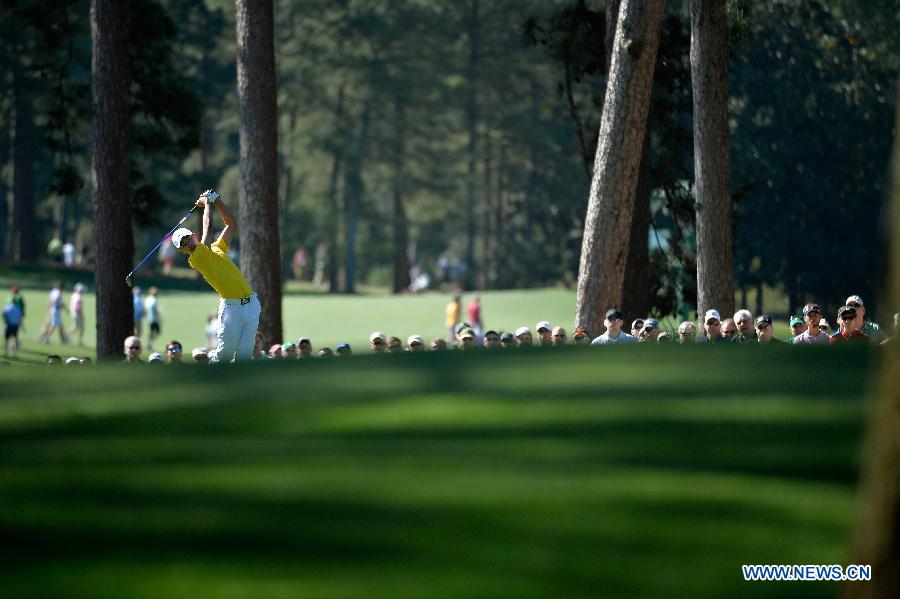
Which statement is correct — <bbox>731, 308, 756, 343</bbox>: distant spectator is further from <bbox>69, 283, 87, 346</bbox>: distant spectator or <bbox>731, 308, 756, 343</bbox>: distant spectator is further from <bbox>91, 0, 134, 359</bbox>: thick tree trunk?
<bbox>69, 283, 87, 346</bbox>: distant spectator

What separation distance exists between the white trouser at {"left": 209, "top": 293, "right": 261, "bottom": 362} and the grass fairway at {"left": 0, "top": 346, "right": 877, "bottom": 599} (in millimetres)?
5502

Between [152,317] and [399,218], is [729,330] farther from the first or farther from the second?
[399,218]

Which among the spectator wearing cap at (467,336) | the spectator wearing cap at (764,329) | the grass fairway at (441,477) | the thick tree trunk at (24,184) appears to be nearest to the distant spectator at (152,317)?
the thick tree trunk at (24,184)

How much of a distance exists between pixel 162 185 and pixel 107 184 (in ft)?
153

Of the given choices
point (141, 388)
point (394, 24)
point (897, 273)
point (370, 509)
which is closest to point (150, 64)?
point (141, 388)

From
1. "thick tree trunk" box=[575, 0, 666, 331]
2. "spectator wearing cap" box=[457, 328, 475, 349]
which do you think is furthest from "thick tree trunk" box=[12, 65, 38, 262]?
"thick tree trunk" box=[575, 0, 666, 331]

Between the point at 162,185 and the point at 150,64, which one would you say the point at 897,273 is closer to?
the point at 150,64

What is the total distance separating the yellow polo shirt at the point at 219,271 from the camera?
12812 millimetres

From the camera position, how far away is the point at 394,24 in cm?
6938

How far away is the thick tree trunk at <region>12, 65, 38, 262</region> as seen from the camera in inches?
2221

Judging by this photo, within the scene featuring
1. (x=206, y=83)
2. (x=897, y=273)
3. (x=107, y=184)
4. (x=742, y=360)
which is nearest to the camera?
(x=897, y=273)

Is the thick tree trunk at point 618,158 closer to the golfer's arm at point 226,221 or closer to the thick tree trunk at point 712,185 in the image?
the thick tree trunk at point 712,185

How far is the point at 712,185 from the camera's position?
20.1 meters

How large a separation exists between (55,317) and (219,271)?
26988 millimetres
